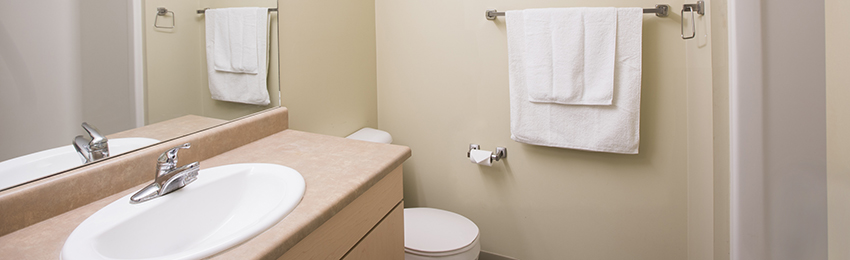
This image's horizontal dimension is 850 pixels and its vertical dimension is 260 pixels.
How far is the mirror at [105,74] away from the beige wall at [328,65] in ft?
0.97

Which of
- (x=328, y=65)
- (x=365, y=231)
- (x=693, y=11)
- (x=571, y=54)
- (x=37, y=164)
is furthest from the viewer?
(x=328, y=65)

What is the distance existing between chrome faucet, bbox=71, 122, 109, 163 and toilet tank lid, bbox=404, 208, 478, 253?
95cm

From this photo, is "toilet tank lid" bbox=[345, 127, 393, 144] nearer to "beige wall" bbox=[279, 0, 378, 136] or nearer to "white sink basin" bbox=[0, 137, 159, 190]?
"beige wall" bbox=[279, 0, 378, 136]

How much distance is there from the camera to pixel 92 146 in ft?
2.73

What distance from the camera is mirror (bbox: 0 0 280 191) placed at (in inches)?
27.8

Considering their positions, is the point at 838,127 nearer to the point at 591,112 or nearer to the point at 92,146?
the point at 591,112

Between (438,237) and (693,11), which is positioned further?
(438,237)

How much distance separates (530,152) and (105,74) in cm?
146

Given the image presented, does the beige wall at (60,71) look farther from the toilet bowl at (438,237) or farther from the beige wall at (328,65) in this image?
the toilet bowl at (438,237)

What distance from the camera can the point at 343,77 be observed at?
1.76 m

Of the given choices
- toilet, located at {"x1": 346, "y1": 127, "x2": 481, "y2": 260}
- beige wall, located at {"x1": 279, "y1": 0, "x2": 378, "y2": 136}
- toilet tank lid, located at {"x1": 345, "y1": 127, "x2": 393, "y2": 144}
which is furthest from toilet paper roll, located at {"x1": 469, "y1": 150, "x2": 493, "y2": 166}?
beige wall, located at {"x1": 279, "y1": 0, "x2": 378, "y2": 136}

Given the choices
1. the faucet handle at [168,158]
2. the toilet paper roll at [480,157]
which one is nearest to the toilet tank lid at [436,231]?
the toilet paper roll at [480,157]

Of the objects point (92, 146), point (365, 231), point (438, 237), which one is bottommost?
point (438, 237)

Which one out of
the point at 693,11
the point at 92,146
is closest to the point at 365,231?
the point at 92,146
